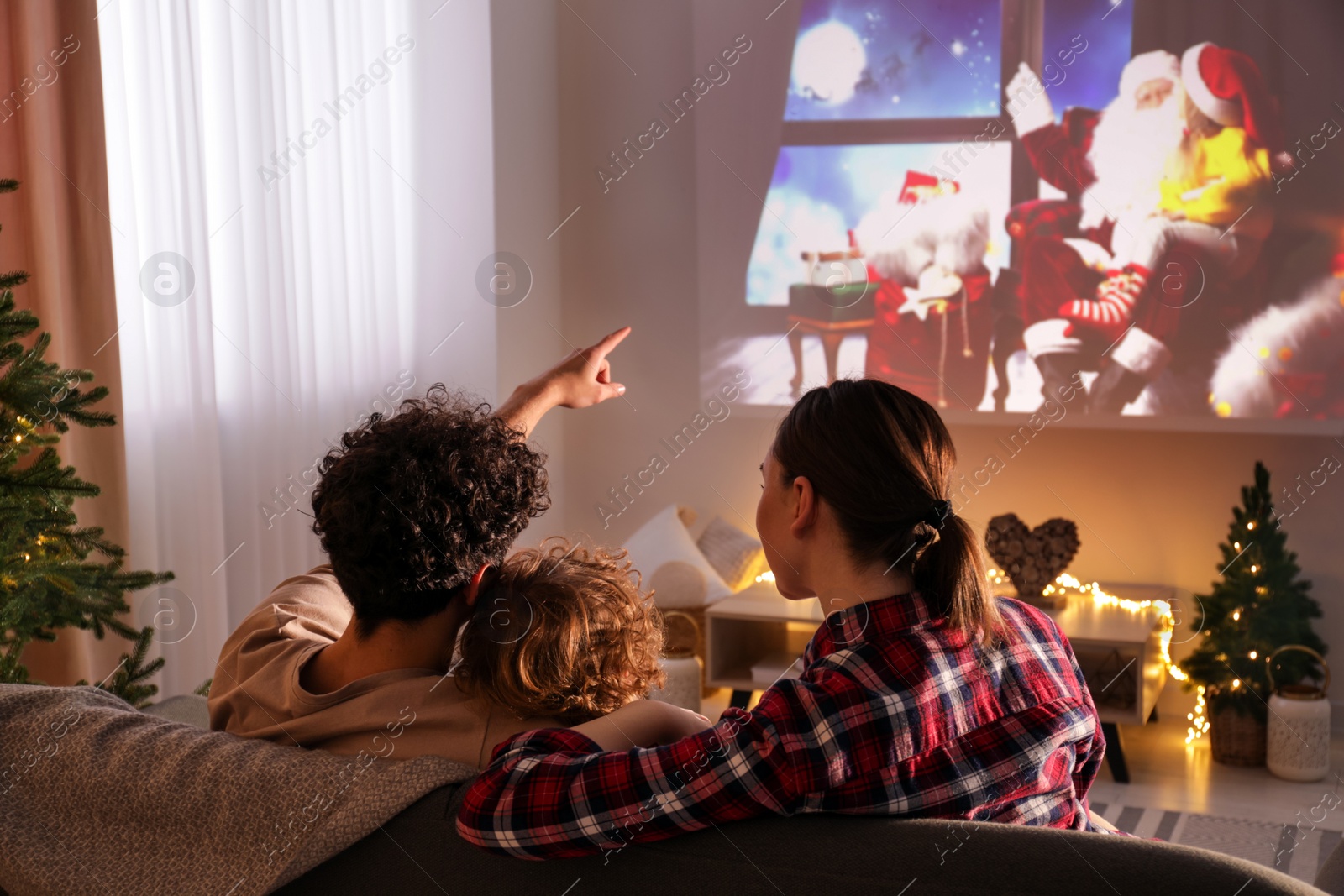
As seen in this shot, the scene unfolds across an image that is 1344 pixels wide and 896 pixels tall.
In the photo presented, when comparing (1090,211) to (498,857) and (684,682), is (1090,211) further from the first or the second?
(498,857)

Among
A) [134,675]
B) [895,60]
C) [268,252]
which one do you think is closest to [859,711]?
[134,675]

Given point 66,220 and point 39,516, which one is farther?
point 66,220

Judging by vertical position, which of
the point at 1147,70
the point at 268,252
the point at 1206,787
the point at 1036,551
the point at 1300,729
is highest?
the point at 1147,70

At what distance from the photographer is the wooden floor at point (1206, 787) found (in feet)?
9.28

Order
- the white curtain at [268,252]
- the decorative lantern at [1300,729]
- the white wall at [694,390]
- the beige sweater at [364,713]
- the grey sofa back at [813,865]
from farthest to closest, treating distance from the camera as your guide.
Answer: the white wall at [694,390]
the decorative lantern at [1300,729]
the white curtain at [268,252]
the beige sweater at [364,713]
the grey sofa back at [813,865]

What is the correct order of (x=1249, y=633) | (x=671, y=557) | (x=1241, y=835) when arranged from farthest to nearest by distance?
(x=671, y=557)
(x=1249, y=633)
(x=1241, y=835)

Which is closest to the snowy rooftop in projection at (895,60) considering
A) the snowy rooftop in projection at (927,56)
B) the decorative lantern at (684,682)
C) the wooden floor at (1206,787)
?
the snowy rooftop in projection at (927,56)

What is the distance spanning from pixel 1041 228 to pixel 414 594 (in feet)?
8.72

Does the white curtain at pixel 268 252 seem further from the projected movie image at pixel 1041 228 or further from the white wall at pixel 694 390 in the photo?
the projected movie image at pixel 1041 228

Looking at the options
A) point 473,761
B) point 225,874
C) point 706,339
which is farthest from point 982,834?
point 706,339

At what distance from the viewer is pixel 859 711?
0.95 m

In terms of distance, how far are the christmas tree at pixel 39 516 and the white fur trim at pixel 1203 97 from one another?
2.76 metres

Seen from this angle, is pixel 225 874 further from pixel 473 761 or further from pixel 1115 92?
pixel 1115 92

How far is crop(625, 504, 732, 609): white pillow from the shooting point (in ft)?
11.3
